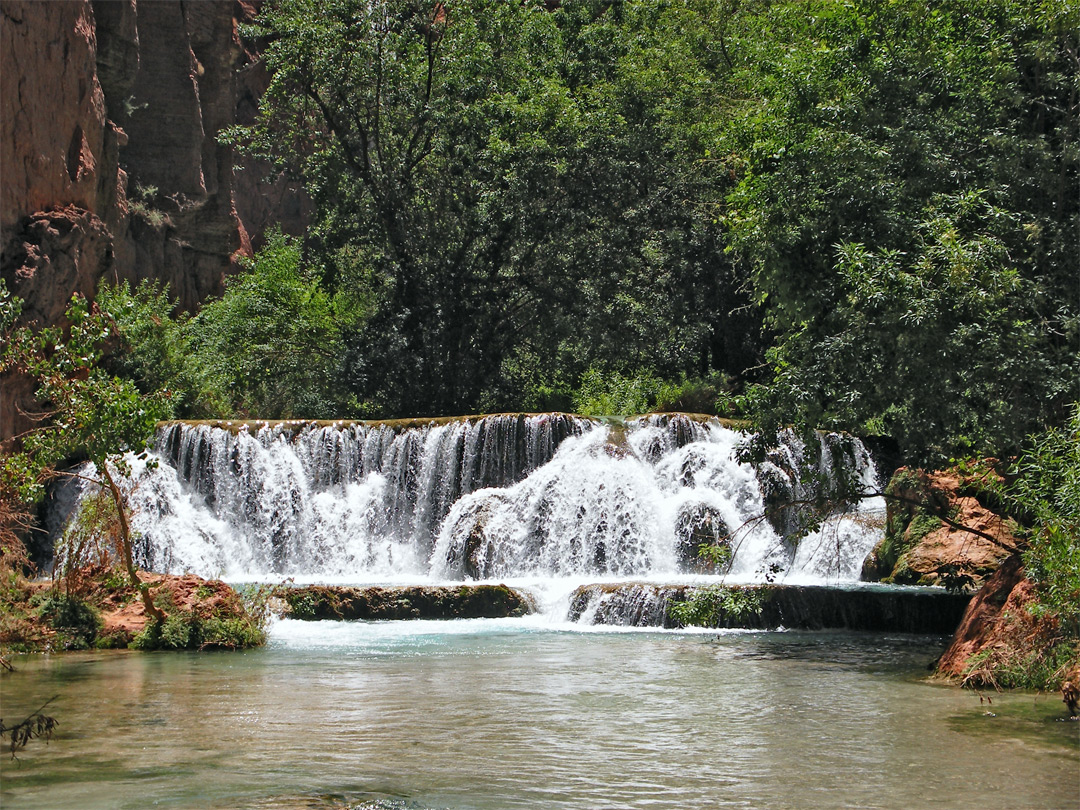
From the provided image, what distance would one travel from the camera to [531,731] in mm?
8367

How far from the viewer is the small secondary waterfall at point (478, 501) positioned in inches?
736

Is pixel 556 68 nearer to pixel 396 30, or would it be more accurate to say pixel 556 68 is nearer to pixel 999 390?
pixel 396 30

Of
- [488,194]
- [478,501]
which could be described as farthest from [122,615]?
[488,194]

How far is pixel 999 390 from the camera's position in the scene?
400 inches

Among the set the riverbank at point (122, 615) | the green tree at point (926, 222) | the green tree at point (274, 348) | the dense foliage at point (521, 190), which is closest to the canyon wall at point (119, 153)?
the riverbank at point (122, 615)

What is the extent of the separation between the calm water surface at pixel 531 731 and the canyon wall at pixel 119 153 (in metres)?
4.78

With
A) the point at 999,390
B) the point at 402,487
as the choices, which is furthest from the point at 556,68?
the point at 999,390

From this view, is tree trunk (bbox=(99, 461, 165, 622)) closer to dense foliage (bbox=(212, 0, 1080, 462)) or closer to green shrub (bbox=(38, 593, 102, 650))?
green shrub (bbox=(38, 593, 102, 650))

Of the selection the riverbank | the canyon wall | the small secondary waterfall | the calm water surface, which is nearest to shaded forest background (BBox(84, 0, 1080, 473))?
the canyon wall

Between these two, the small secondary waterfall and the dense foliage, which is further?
the dense foliage

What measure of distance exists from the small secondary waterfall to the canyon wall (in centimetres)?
364

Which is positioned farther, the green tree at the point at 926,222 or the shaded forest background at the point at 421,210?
the shaded forest background at the point at 421,210

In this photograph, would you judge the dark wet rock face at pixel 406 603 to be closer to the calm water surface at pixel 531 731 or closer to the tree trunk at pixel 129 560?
the calm water surface at pixel 531 731

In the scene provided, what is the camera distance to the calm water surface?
648 centimetres
